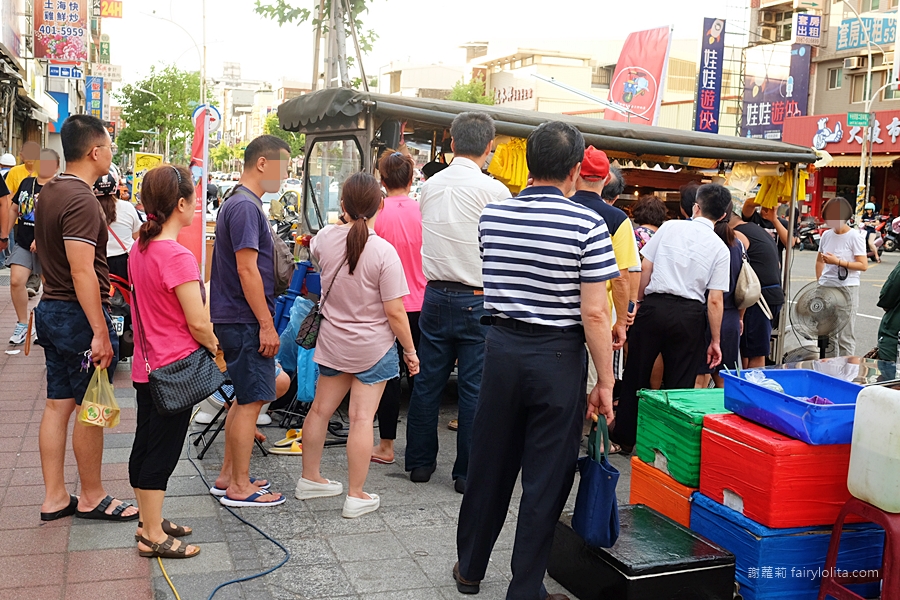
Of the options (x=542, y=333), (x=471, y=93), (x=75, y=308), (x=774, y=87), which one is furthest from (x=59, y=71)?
(x=471, y=93)

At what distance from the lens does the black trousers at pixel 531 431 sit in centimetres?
336

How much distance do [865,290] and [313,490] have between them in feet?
52.6

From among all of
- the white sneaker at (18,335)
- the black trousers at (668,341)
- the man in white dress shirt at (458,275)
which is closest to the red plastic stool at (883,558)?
the man in white dress shirt at (458,275)

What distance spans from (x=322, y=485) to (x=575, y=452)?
1.89m

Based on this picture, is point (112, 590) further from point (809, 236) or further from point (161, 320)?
point (809, 236)

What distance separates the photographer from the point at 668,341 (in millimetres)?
5719

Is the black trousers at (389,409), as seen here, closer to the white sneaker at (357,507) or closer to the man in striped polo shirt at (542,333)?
the white sneaker at (357,507)

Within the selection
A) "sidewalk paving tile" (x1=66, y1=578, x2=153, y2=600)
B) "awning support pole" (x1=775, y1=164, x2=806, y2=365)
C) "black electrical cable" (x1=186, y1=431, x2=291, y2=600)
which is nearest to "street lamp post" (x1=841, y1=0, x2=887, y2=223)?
"awning support pole" (x1=775, y1=164, x2=806, y2=365)

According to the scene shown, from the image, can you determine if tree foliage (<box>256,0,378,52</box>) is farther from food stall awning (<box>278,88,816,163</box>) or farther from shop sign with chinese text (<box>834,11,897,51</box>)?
shop sign with chinese text (<box>834,11,897,51</box>)

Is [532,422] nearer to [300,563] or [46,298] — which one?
[300,563]

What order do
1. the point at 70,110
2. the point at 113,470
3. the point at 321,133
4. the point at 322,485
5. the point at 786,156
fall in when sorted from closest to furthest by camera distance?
the point at 322,485, the point at 113,470, the point at 321,133, the point at 786,156, the point at 70,110

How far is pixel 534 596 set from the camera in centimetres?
343

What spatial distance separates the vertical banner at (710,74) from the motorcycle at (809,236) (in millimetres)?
4755

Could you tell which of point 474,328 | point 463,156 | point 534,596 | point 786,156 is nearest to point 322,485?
point 474,328
